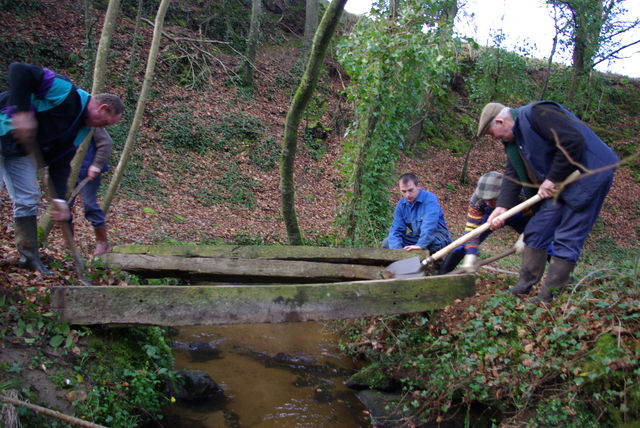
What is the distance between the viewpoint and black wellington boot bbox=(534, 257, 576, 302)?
3.88 metres

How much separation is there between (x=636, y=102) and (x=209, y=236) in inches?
950

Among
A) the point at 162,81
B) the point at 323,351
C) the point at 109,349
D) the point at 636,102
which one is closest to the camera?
the point at 109,349

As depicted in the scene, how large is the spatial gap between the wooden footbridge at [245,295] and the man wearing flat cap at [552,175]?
68cm

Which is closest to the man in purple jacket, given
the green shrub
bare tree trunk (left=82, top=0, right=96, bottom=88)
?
bare tree trunk (left=82, top=0, right=96, bottom=88)

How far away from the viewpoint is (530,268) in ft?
14.0

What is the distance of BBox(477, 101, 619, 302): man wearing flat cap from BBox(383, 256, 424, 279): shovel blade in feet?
2.76

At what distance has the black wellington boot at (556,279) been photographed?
388cm

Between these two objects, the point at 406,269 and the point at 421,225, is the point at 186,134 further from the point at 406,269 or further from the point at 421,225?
the point at 406,269

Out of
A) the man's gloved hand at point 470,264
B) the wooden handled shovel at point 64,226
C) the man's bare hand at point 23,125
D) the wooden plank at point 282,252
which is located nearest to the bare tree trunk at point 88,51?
the wooden plank at point 282,252

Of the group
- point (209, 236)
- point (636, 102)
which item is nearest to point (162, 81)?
point (209, 236)

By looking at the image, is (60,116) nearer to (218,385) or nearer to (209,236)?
(218,385)

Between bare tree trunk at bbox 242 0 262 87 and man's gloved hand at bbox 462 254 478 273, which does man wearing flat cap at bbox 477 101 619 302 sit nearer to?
man's gloved hand at bbox 462 254 478 273

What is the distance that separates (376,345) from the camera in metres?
5.11

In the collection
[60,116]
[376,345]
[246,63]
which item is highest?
[246,63]
